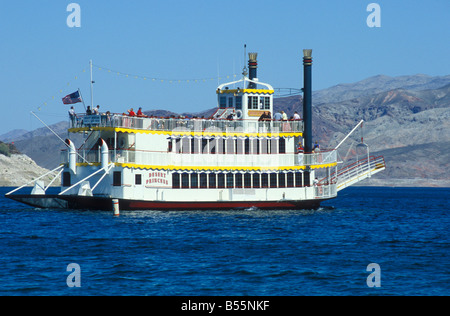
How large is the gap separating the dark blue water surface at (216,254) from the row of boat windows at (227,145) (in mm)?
4691

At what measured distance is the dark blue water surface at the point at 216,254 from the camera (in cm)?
2820

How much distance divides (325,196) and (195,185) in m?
10.6

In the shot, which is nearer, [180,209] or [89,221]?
[89,221]

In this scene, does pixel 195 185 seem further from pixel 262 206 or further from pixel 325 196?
pixel 325 196

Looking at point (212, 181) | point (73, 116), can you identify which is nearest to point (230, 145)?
point (212, 181)

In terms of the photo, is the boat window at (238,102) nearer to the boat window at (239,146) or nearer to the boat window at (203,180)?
the boat window at (239,146)

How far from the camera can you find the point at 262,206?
56.5m

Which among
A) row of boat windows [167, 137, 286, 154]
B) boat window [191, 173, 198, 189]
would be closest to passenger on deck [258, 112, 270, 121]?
row of boat windows [167, 137, 286, 154]

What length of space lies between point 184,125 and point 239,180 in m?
5.81

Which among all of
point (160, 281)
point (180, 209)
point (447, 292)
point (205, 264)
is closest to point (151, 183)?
point (180, 209)

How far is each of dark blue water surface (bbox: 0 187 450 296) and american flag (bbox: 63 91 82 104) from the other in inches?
312

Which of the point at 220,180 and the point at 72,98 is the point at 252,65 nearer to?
the point at 220,180
